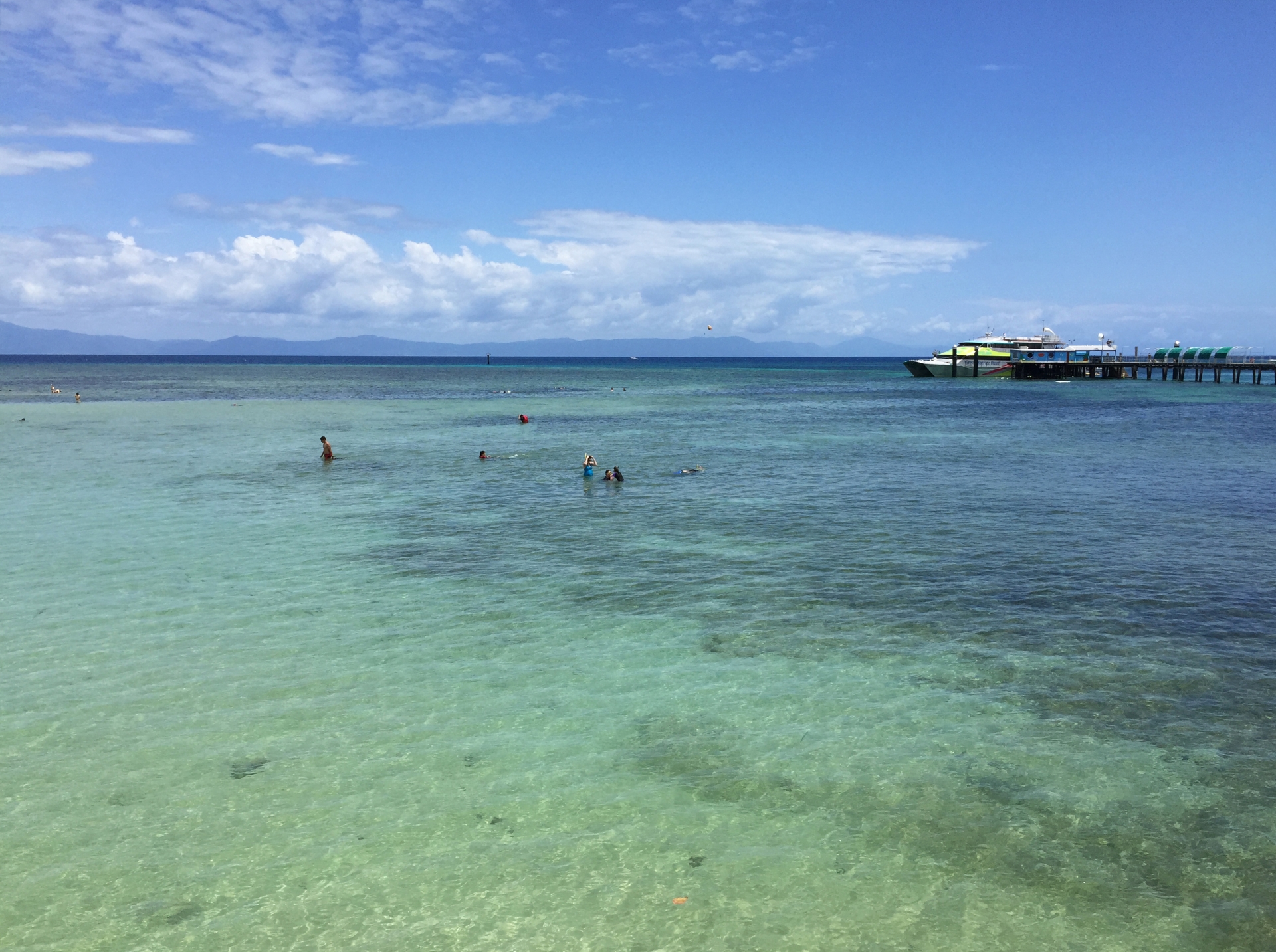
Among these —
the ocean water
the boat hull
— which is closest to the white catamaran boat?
the boat hull

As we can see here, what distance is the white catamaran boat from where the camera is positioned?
446ft

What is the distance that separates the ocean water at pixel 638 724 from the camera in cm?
855

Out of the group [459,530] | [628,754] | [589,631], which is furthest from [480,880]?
[459,530]

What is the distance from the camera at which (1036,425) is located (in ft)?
205

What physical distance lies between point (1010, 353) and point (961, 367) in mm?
7234

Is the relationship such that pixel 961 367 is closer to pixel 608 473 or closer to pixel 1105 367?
pixel 1105 367

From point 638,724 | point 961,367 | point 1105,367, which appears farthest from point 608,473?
point 1105,367

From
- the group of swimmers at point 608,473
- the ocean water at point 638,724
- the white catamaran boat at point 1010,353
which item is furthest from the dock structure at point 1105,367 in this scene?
the group of swimmers at point 608,473

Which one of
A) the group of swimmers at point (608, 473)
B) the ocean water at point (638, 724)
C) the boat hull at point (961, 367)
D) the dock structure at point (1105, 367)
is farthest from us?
the boat hull at point (961, 367)

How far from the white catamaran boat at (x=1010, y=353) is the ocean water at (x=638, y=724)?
372ft

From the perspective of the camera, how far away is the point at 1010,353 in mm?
137250

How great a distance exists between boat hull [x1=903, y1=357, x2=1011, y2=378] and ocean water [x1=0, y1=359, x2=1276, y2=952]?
11351 cm

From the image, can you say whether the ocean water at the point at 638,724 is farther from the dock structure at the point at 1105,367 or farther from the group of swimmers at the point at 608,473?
the dock structure at the point at 1105,367

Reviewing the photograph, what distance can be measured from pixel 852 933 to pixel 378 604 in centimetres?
1237
